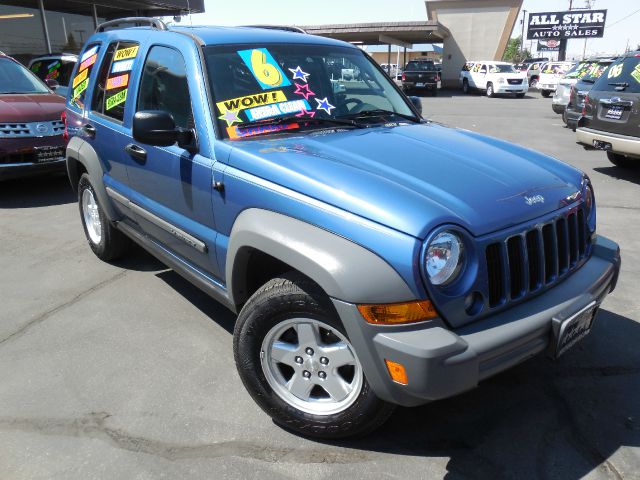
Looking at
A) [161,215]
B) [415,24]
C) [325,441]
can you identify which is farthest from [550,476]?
[415,24]

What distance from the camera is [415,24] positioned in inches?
1248

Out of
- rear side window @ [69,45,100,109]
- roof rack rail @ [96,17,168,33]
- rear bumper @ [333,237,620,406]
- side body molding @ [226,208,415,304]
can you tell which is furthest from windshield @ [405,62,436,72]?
rear bumper @ [333,237,620,406]

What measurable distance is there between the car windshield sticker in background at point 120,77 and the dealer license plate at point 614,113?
21.8ft

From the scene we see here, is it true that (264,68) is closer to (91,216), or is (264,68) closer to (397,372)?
(397,372)

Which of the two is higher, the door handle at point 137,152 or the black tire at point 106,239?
the door handle at point 137,152

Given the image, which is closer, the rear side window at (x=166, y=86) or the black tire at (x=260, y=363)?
the black tire at (x=260, y=363)

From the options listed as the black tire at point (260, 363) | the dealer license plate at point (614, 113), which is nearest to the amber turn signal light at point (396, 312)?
the black tire at point (260, 363)

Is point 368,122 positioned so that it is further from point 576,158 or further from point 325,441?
point 576,158

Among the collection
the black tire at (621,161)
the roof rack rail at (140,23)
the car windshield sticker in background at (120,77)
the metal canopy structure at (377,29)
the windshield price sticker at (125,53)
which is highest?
the metal canopy structure at (377,29)

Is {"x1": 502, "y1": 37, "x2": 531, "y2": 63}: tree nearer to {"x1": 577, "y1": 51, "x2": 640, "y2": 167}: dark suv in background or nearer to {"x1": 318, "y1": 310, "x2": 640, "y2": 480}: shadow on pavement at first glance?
{"x1": 577, "y1": 51, "x2": 640, "y2": 167}: dark suv in background

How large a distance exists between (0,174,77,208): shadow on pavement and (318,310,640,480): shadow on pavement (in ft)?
19.8

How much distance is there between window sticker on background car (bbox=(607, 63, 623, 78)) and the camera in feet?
25.6

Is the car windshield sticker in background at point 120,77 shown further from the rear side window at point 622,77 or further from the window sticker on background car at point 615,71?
the window sticker on background car at point 615,71

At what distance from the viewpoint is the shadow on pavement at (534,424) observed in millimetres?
2443
